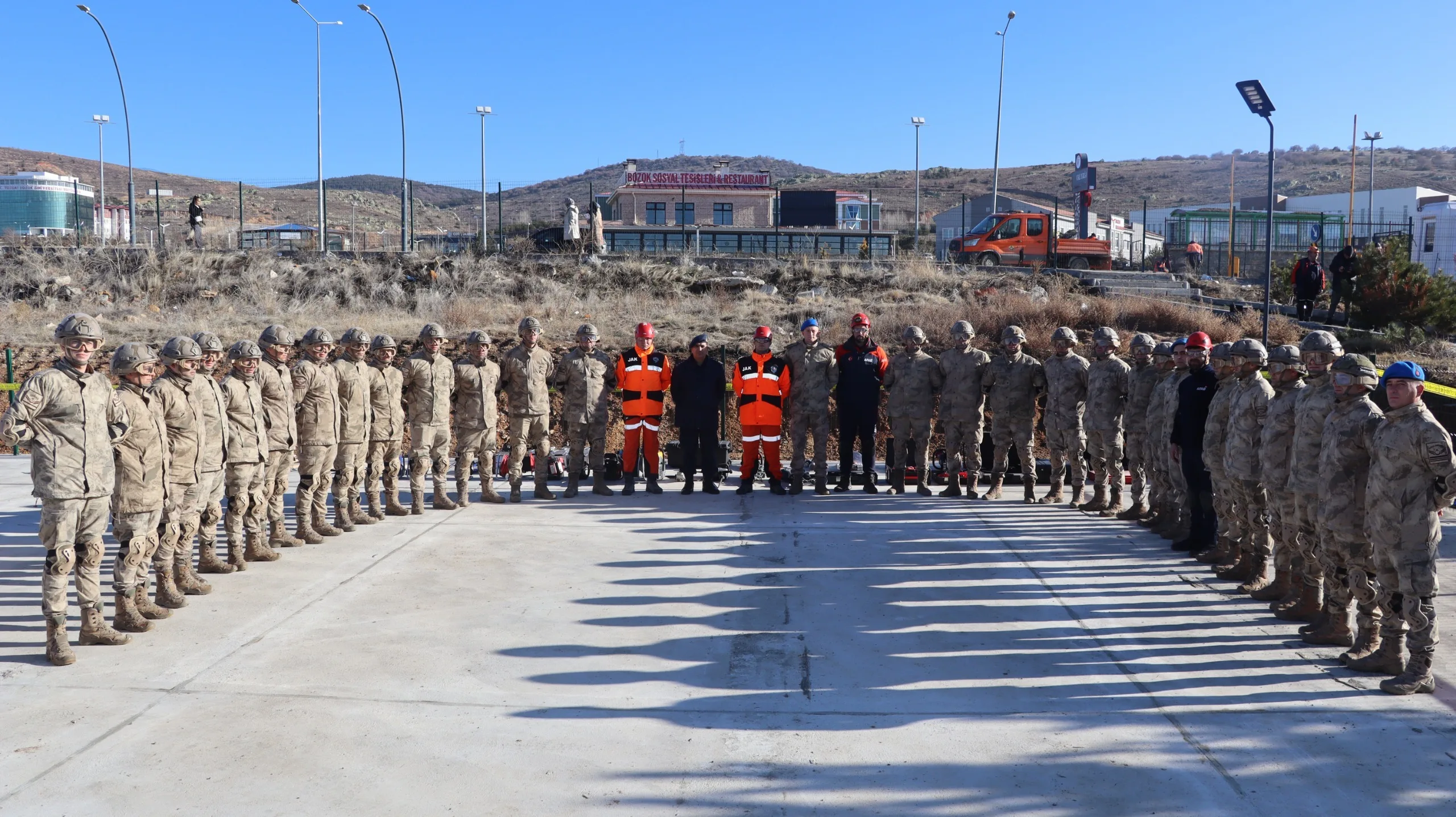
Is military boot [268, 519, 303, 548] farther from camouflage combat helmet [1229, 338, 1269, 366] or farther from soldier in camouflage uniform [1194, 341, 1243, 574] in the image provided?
camouflage combat helmet [1229, 338, 1269, 366]

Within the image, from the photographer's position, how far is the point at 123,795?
4922mm

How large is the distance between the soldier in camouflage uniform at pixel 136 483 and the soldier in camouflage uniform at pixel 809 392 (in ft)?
23.4

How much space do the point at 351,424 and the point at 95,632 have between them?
12.1 feet

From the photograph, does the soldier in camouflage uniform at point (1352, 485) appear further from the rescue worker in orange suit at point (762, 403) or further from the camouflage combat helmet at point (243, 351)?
the camouflage combat helmet at point (243, 351)

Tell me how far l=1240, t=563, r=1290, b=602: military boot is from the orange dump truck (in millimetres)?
25849

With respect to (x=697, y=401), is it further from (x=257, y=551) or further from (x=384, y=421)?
(x=257, y=551)

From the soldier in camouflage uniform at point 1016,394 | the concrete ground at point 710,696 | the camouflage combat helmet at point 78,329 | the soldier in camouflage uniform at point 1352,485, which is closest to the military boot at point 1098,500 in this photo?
the soldier in camouflage uniform at point 1016,394

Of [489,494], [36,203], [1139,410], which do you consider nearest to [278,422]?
[489,494]

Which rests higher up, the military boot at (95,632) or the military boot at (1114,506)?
the military boot at (1114,506)

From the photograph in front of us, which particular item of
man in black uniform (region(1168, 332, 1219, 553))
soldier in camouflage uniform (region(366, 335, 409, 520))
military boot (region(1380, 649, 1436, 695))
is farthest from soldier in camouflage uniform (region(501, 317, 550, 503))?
military boot (region(1380, 649, 1436, 695))

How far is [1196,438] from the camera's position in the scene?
31.5 feet

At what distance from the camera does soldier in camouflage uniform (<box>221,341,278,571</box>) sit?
8852 millimetres

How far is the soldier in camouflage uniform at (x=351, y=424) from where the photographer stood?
10.4 m

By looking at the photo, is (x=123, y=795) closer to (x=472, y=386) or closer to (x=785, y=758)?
(x=785, y=758)
